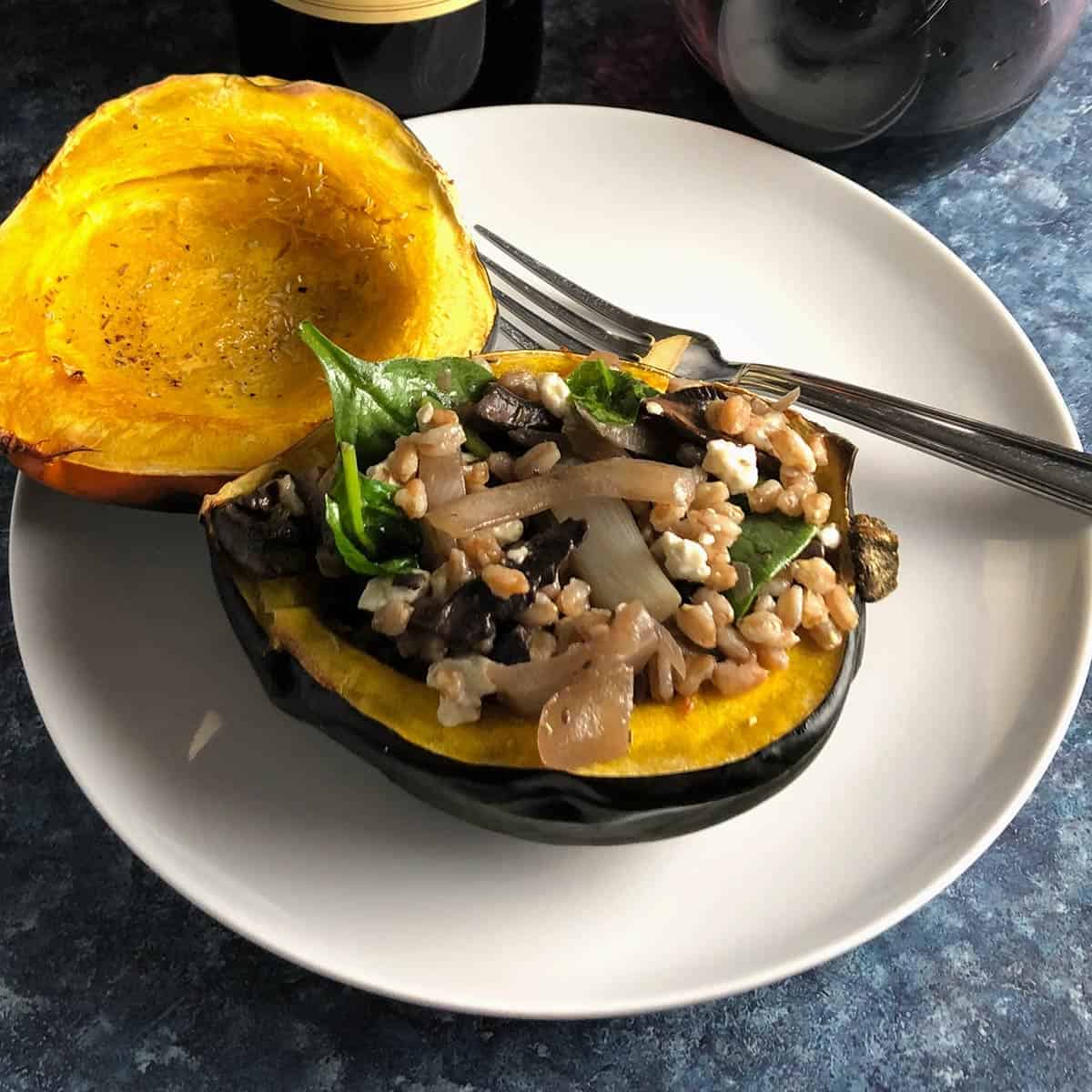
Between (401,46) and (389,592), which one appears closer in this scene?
(389,592)

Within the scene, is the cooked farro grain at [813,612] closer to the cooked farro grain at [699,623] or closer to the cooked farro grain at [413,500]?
the cooked farro grain at [699,623]

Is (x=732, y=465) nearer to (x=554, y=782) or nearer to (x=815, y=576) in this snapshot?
(x=815, y=576)

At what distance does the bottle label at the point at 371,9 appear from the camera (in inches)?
48.9

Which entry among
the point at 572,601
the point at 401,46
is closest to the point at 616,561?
the point at 572,601

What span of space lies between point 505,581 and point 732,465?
22 cm

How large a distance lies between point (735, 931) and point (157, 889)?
528 millimetres

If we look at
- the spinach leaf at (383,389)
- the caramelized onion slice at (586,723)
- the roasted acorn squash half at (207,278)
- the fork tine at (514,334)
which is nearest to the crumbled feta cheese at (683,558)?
the caramelized onion slice at (586,723)

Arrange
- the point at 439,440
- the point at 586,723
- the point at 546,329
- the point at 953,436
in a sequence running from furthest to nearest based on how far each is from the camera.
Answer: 1. the point at 546,329
2. the point at 953,436
3. the point at 439,440
4. the point at 586,723

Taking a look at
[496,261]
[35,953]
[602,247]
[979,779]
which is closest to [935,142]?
[602,247]

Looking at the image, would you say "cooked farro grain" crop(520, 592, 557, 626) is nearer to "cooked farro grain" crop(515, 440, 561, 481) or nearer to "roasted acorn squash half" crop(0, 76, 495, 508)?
"cooked farro grain" crop(515, 440, 561, 481)

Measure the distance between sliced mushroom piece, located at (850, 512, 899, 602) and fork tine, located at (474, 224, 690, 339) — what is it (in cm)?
38

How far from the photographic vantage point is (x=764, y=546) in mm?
963

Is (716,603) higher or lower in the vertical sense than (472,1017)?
higher

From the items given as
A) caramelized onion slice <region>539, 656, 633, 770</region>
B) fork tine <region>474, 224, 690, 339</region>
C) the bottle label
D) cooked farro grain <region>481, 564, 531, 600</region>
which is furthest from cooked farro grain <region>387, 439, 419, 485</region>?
the bottle label
